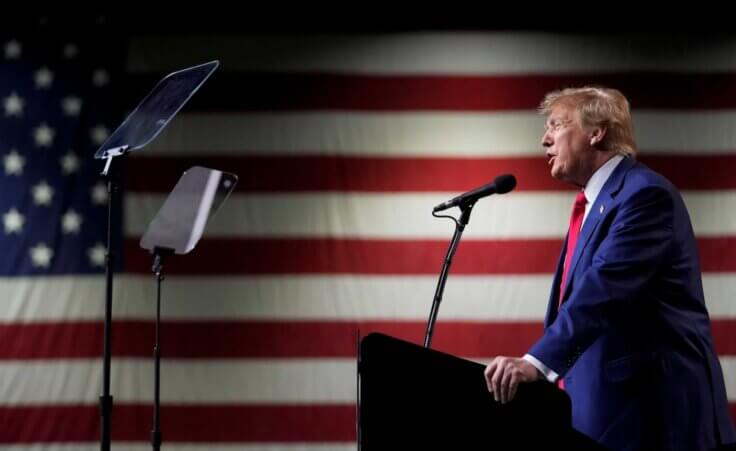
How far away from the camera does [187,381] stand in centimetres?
339

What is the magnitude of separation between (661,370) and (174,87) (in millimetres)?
1234

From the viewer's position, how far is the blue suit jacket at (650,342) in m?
1.63

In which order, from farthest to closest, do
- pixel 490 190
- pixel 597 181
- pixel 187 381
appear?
1. pixel 187 381
2. pixel 490 190
3. pixel 597 181

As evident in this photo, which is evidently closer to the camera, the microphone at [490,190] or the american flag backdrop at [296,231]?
the microphone at [490,190]

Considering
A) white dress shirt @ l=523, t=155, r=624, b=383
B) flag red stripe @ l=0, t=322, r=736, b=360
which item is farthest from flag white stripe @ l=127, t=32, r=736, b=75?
white dress shirt @ l=523, t=155, r=624, b=383

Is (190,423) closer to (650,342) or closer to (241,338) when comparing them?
(241,338)

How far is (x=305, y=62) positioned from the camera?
3473 millimetres

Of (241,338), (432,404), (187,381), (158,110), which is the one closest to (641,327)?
(432,404)

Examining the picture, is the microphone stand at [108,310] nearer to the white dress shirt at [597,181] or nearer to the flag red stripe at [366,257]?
the white dress shirt at [597,181]

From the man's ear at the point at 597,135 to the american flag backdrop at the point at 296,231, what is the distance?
4.95ft

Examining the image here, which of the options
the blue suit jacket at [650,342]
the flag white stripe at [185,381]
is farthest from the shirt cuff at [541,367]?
the flag white stripe at [185,381]

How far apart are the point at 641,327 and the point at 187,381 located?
2.19 m

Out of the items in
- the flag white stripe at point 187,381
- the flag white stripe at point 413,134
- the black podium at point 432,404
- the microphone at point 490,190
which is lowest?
the flag white stripe at point 187,381

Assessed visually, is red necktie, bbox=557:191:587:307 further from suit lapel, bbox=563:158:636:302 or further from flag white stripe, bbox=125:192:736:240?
flag white stripe, bbox=125:192:736:240
